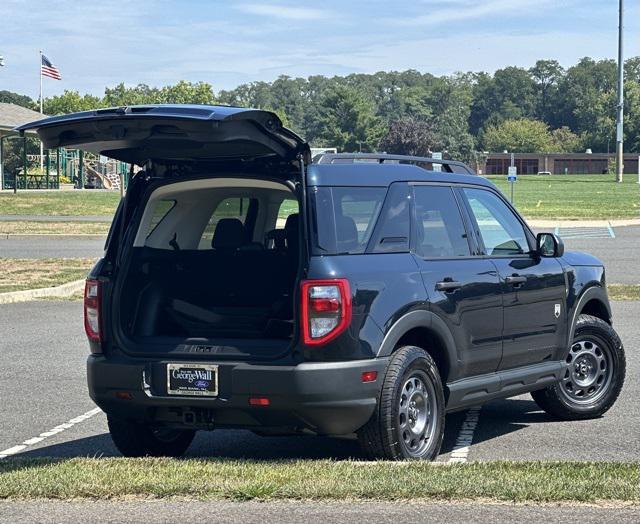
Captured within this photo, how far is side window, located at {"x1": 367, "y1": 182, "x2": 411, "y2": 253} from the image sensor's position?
24.3 ft

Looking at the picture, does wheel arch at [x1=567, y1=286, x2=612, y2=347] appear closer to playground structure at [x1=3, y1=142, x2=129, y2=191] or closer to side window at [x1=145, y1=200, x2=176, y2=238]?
side window at [x1=145, y1=200, x2=176, y2=238]

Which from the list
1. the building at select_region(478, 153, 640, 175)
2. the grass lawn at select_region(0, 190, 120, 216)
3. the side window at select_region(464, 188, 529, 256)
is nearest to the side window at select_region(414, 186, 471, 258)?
the side window at select_region(464, 188, 529, 256)

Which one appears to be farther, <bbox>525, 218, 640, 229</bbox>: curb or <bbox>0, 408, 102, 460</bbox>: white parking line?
<bbox>525, 218, 640, 229</bbox>: curb

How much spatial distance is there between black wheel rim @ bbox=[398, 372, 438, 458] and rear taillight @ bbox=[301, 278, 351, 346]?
24.8 inches

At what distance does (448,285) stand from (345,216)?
0.88 metres

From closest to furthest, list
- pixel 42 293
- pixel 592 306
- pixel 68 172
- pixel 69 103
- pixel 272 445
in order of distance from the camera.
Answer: pixel 272 445 < pixel 592 306 < pixel 42 293 < pixel 68 172 < pixel 69 103

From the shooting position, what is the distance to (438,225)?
8000 millimetres

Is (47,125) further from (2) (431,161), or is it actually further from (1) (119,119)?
(2) (431,161)

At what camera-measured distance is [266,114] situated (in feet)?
23.0

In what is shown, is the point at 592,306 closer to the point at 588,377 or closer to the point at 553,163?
the point at 588,377

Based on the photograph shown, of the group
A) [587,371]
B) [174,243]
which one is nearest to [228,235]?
[174,243]

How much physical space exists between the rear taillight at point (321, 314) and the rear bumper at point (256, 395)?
16 cm

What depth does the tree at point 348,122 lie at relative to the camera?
496 ft

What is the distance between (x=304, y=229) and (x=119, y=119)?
124 cm
